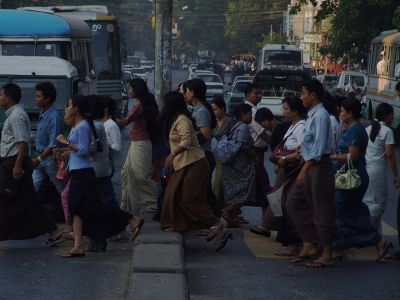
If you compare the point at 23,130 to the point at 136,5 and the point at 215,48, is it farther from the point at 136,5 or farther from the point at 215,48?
the point at 136,5

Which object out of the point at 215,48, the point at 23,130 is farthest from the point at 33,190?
the point at 215,48

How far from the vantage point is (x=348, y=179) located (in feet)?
34.8

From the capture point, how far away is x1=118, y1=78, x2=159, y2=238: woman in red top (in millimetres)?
12102

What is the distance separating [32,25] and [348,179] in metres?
11.3

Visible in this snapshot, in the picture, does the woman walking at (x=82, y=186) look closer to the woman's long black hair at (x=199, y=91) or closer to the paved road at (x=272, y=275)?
the paved road at (x=272, y=275)

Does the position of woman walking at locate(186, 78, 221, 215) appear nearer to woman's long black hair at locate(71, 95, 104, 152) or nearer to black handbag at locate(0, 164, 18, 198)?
woman's long black hair at locate(71, 95, 104, 152)

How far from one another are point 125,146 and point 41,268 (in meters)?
17.0

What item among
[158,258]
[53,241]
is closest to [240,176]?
[53,241]

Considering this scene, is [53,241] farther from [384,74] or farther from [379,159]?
[384,74]

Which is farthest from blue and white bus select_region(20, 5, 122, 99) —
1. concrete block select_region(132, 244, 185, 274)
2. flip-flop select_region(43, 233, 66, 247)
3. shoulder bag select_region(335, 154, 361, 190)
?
concrete block select_region(132, 244, 185, 274)

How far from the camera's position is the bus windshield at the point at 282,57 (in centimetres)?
5178

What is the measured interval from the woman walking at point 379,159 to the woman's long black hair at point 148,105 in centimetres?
222

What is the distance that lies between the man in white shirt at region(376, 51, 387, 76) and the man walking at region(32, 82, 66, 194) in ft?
70.4

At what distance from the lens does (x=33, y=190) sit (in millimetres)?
11086
